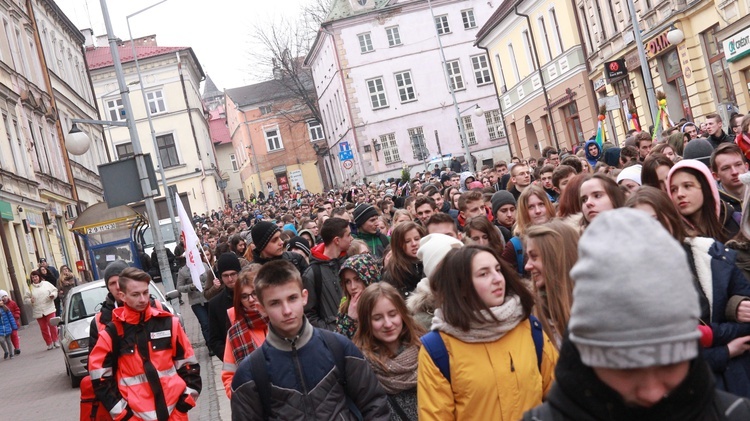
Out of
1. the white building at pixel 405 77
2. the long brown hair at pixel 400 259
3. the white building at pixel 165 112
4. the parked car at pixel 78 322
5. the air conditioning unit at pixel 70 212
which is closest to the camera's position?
the long brown hair at pixel 400 259

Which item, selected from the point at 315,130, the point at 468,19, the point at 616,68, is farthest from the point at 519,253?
the point at 315,130

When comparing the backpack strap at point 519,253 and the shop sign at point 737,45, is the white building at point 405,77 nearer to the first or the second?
the shop sign at point 737,45

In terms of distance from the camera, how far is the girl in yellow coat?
463cm

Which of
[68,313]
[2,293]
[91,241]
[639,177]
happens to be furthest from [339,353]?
[91,241]

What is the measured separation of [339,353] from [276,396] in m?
0.37

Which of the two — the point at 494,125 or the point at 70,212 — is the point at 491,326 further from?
the point at 494,125

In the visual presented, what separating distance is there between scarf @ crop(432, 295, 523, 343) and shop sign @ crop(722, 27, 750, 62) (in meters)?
23.5

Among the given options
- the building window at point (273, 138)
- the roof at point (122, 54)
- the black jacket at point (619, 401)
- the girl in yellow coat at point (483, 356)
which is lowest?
the girl in yellow coat at point (483, 356)

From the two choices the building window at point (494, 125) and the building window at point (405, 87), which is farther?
the building window at point (405, 87)

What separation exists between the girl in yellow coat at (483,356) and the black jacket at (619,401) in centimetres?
232

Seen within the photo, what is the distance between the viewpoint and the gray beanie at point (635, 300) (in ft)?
6.84

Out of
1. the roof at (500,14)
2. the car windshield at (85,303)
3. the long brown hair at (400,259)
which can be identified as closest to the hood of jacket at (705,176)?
the long brown hair at (400,259)

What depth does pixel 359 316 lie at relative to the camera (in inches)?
241

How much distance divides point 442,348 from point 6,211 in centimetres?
2852
